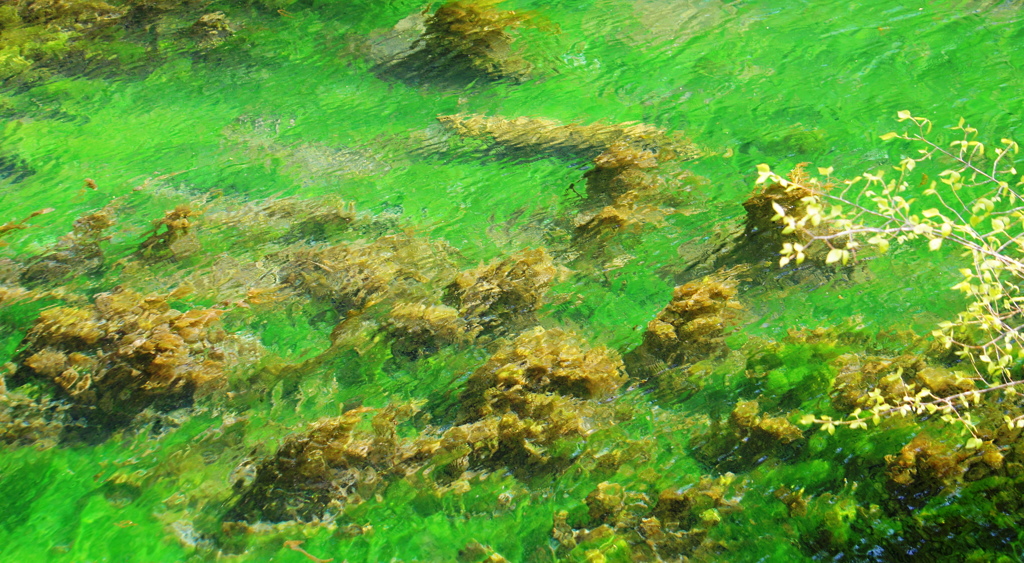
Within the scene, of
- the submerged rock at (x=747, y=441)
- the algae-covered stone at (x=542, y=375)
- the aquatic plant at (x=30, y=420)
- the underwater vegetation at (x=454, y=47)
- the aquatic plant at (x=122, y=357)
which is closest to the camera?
the submerged rock at (x=747, y=441)

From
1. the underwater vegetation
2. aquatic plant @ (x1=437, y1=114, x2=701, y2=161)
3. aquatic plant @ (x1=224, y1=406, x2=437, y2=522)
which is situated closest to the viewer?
aquatic plant @ (x1=224, y1=406, x2=437, y2=522)

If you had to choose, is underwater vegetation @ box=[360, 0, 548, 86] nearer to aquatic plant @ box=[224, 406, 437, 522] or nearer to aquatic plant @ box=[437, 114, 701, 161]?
aquatic plant @ box=[437, 114, 701, 161]

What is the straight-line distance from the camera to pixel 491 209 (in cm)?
588

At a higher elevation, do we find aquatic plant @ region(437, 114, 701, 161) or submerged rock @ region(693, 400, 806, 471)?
aquatic plant @ region(437, 114, 701, 161)

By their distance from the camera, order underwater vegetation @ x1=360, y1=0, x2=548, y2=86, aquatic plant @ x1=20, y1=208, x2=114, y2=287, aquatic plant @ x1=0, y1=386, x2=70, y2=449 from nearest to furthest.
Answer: aquatic plant @ x1=0, y1=386, x2=70, y2=449, aquatic plant @ x1=20, y1=208, x2=114, y2=287, underwater vegetation @ x1=360, y1=0, x2=548, y2=86

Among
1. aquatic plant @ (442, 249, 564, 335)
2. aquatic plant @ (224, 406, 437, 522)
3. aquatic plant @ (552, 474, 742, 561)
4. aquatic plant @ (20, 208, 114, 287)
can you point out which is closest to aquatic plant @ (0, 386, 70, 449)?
aquatic plant @ (20, 208, 114, 287)

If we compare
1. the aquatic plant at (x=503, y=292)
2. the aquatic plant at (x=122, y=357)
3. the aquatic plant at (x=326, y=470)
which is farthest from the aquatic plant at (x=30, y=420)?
the aquatic plant at (x=503, y=292)

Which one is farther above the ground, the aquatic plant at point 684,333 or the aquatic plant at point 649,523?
the aquatic plant at point 684,333

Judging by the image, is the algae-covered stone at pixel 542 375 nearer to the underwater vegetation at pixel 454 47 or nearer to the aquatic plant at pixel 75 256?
the aquatic plant at pixel 75 256

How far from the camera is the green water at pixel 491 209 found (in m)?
3.61

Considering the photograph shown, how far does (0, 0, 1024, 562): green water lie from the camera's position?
142 inches

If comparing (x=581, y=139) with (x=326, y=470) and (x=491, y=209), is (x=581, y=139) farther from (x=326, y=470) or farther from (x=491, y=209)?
(x=326, y=470)

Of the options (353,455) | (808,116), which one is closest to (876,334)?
(808,116)

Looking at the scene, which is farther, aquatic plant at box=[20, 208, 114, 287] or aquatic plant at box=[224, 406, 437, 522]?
aquatic plant at box=[20, 208, 114, 287]
